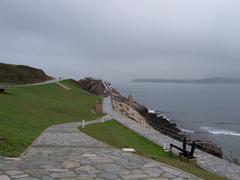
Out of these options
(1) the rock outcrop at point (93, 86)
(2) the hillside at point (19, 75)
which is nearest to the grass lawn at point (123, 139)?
(2) the hillside at point (19, 75)

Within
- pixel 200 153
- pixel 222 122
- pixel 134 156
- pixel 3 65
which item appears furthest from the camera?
pixel 222 122

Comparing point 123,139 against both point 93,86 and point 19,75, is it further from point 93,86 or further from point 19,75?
point 93,86

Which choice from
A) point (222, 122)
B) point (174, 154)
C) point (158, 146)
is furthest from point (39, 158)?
point (222, 122)

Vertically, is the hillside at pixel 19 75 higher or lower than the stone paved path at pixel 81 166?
higher

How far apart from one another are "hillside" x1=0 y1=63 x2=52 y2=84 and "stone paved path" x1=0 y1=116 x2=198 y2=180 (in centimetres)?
4064

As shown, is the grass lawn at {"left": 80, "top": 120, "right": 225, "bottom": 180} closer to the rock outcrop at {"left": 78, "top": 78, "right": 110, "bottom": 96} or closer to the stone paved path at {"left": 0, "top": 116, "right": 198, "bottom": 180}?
the stone paved path at {"left": 0, "top": 116, "right": 198, "bottom": 180}

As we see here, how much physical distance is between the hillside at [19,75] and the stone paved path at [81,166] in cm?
4064

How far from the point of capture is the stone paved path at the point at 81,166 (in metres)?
8.25

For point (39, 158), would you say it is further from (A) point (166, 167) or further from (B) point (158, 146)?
(B) point (158, 146)

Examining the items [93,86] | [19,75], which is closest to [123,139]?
[19,75]

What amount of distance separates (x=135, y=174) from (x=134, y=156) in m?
2.01

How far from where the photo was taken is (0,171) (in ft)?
26.9

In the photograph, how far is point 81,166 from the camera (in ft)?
29.8

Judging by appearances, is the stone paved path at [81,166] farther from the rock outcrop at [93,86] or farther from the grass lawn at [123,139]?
the rock outcrop at [93,86]
